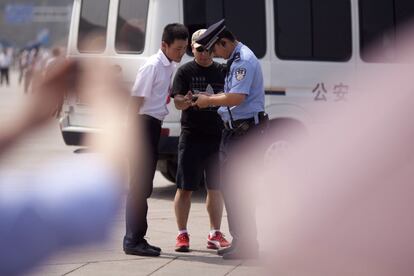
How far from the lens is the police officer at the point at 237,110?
6328 millimetres

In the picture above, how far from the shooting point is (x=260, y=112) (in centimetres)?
650

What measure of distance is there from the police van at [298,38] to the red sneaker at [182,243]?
2.79 metres

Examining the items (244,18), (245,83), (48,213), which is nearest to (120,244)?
(48,213)

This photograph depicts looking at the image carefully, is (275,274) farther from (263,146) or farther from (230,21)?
(230,21)

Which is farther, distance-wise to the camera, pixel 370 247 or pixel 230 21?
pixel 230 21

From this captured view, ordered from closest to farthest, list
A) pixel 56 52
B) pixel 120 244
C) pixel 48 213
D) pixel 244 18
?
pixel 56 52, pixel 48 213, pixel 120 244, pixel 244 18

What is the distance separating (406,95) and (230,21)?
202 cm

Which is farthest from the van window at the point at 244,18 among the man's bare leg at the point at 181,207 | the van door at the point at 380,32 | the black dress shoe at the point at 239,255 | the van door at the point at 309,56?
the black dress shoe at the point at 239,255

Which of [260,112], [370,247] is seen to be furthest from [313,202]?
[260,112]

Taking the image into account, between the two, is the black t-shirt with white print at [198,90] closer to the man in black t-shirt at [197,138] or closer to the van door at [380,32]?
the man in black t-shirt at [197,138]

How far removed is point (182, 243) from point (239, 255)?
556 millimetres

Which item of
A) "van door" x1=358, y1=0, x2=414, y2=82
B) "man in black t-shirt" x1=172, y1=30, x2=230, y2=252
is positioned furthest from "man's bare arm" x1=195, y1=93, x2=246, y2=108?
"van door" x1=358, y1=0, x2=414, y2=82

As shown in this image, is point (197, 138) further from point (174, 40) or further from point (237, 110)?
point (174, 40)

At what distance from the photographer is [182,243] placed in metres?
6.89
